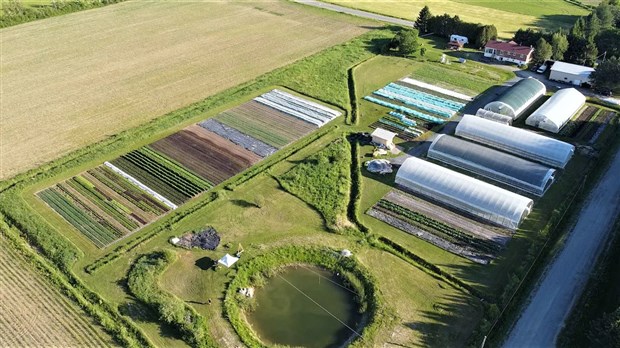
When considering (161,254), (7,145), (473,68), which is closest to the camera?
(161,254)

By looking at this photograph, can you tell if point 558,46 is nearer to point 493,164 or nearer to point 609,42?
point 609,42

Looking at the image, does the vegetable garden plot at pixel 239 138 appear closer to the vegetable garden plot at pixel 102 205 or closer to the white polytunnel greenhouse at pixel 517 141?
the vegetable garden plot at pixel 102 205

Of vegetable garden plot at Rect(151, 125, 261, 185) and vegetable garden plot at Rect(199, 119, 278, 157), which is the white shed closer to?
vegetable garden plot at Rect(199, 119, 278, 157)

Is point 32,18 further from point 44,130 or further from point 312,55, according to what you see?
point 312,55

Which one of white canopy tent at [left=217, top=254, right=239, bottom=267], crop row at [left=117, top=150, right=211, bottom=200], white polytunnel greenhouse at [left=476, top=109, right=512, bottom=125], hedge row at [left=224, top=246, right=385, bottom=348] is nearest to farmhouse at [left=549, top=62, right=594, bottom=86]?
white polytunnel greenhouse at [left=476, top=109, right=512, bottom=125]

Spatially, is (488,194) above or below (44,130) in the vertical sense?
above

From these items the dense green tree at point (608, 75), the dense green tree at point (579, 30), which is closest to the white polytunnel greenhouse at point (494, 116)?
the dense green tree at point (608, 75)

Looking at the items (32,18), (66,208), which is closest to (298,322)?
(66,208)
